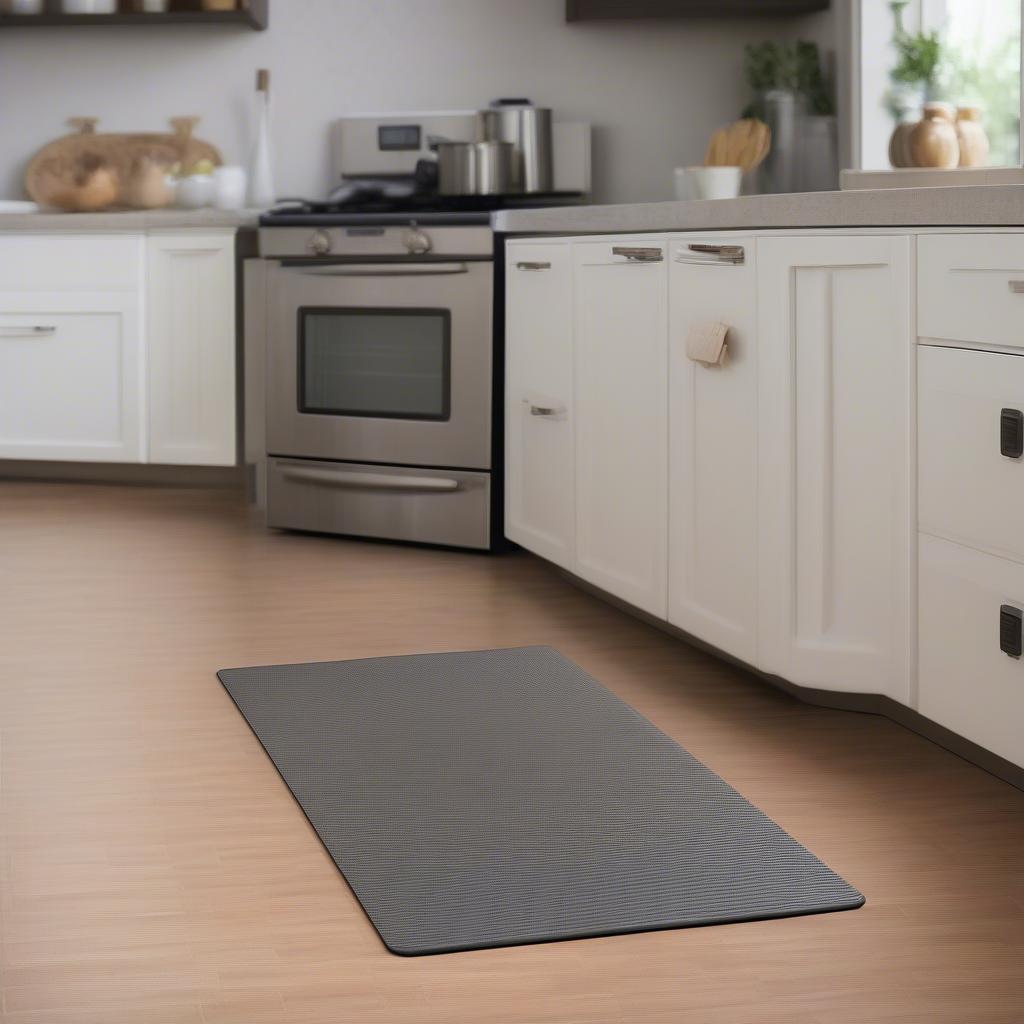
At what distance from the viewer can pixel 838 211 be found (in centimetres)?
201

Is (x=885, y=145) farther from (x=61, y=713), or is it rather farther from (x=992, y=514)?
(x=61, y=713)

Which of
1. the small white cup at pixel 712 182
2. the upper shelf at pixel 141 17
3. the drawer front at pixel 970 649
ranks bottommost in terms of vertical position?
the drawer front at pixel 970 649

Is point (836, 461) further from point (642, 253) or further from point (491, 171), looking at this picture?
point (491, 171)

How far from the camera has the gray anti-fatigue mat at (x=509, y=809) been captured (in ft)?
5.01

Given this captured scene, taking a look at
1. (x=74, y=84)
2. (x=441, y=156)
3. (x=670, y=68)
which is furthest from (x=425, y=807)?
(x=74, y=84)

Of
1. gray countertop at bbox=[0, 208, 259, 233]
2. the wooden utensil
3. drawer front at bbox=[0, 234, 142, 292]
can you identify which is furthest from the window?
drawer front at bbox=[0, 234, 142, 292]

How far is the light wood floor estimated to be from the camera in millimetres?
1357

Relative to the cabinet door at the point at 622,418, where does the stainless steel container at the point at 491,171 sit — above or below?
above

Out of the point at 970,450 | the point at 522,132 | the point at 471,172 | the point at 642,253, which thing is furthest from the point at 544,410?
the point at 522,132

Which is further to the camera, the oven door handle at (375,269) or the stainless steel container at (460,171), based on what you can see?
the stainless steel container at (460,171)

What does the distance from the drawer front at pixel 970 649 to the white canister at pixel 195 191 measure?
301cm

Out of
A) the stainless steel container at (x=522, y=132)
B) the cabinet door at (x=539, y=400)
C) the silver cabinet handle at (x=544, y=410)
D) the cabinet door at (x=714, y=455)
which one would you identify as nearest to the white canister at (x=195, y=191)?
the stainless steel container at (x=522, y=132)

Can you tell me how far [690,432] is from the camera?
2.44 meters

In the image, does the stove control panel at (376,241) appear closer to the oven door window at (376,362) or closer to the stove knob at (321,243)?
the stove knob at (321,243)
